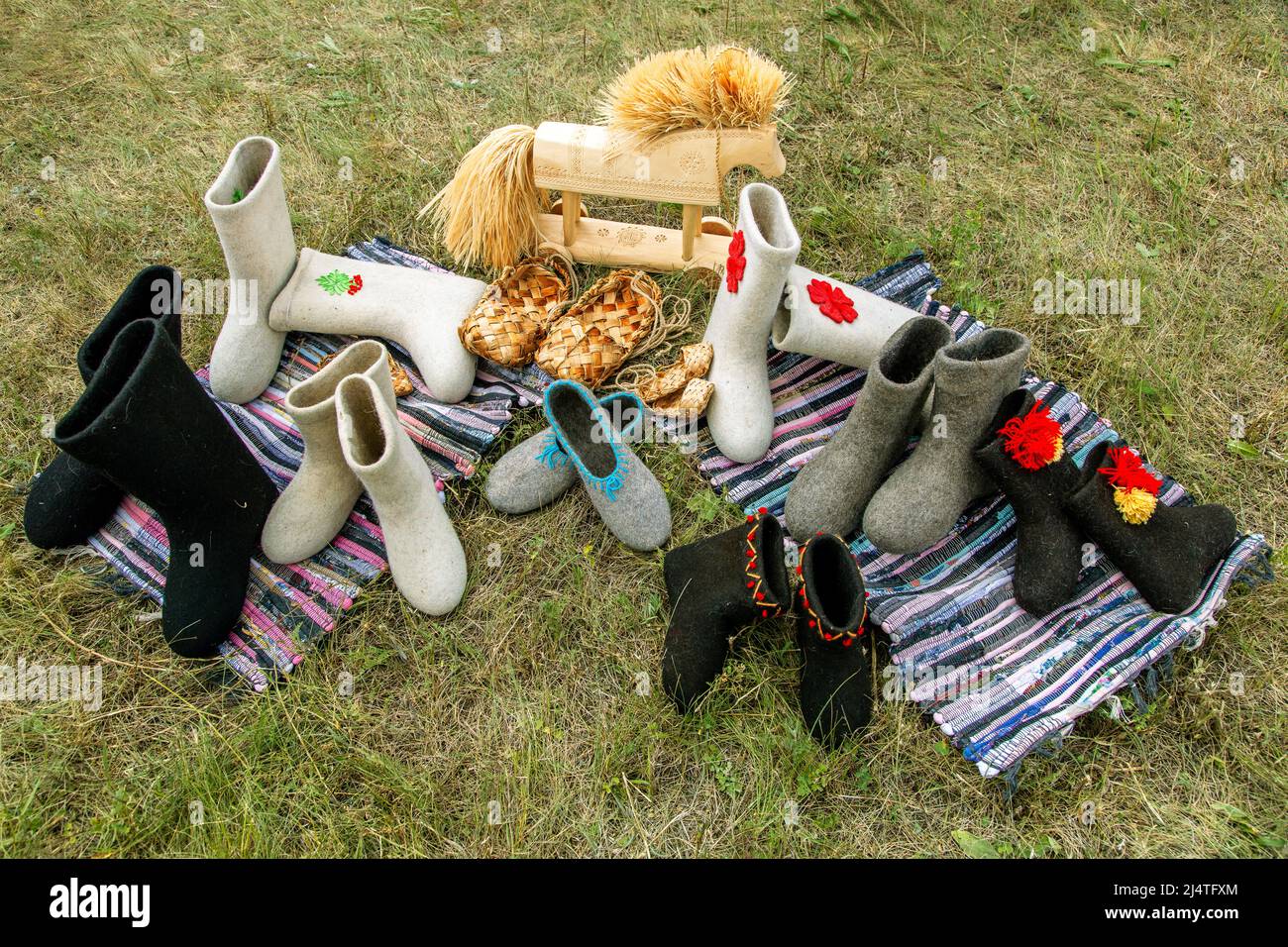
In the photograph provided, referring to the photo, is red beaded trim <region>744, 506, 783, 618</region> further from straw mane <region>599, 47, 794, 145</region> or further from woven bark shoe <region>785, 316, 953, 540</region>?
straw mane <region>599, 47, 794, 145</region>

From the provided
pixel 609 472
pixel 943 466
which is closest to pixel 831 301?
pixel 943 466

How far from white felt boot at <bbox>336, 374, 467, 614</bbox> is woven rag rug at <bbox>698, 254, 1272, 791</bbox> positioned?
2.43 ft

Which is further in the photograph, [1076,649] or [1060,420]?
[1060,420]

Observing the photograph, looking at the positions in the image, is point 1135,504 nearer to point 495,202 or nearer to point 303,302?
point 495,202

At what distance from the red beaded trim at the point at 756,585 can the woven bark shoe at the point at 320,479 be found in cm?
93

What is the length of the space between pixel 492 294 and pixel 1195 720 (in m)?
2.13

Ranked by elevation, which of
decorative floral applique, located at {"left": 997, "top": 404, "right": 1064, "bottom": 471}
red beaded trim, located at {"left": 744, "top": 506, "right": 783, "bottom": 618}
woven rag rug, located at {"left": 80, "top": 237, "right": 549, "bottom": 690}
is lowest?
woven rag rug, located at {"left": 80, "top": 237, "right": 549, "bottom": 690}

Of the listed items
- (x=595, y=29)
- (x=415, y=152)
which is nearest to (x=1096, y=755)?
(x=415, y=152)

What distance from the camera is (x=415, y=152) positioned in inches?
126

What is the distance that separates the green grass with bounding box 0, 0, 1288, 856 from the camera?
185cm

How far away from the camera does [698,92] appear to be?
2.32m

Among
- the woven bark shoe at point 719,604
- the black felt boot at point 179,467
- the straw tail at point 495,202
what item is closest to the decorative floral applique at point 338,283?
the straw tail at point 495,202

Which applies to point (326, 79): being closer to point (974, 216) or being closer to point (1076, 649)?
point (974, 216)

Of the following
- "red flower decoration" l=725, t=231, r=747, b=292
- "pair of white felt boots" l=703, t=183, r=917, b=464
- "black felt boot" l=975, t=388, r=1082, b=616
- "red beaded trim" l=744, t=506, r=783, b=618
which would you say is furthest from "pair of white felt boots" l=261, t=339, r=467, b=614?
"black felt boot" l=975, t=388, r=1082, b=616
